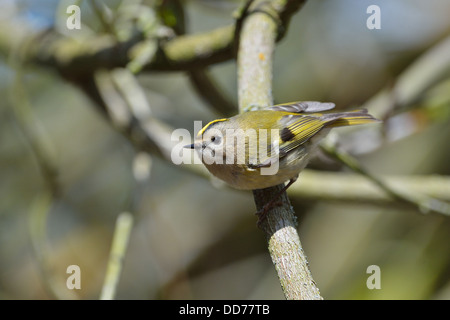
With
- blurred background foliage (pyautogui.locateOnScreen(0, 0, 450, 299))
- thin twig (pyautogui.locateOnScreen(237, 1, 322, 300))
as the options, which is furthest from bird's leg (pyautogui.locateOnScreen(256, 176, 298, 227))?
blurred background foliage (pyautogui.locateOnScreen(0, 0, 450, 299))

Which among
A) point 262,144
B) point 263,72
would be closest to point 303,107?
point 262,144

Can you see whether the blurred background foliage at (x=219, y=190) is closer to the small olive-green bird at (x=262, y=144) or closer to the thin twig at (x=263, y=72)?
the small olive-green bird at (x=262, y=144)

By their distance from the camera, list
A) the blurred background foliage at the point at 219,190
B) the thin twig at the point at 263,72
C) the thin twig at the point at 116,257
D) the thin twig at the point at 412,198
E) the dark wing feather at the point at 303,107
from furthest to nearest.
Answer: the blurred background foliage at the point at 219,190
the thin twig at the point at 412,198
the dark wing feather at the point at 303,107
the thin twig at the point at 116,257
the thin twig at the point at 263,72

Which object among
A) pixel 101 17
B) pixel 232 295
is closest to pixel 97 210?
pixel 232 295

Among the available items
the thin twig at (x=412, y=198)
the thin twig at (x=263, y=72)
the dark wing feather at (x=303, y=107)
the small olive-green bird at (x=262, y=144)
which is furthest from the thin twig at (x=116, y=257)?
the thin twig at (x=412, y=198)

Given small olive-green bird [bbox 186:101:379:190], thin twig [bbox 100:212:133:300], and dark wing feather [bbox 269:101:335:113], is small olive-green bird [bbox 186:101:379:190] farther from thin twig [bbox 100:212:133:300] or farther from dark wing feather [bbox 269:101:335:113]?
thin twig [bbox 100:212:133:300]

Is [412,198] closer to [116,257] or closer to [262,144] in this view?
[262,144]
